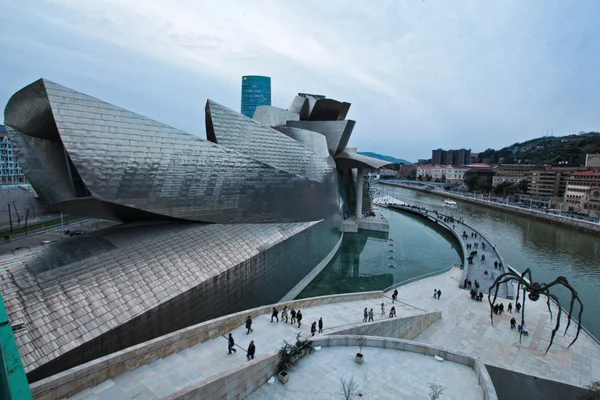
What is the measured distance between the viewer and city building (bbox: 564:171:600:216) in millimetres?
48312

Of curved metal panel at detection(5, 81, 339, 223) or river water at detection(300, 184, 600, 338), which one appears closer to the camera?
curved metal panel at detection(5, 81, 339, 223)

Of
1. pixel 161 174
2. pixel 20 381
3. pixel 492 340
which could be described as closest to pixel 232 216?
pixel 161 174

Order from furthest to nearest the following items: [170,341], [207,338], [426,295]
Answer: [426,295]
[207,338]
[170,341]

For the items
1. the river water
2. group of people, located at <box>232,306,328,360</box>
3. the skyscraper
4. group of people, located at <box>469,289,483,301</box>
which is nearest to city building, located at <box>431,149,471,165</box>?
the skyscraper

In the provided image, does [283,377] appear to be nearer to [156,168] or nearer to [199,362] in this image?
[199,362]

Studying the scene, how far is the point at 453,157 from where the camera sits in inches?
6909

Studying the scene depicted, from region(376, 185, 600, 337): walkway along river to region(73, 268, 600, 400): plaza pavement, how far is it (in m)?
4.69

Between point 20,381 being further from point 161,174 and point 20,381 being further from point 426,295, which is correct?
point 426,295

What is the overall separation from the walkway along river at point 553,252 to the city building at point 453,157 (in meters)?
132

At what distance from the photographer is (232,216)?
1466 centimetres

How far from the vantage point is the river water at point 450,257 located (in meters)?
20.5

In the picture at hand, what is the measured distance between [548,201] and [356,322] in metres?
63.3

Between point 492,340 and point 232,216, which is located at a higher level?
point 232,216

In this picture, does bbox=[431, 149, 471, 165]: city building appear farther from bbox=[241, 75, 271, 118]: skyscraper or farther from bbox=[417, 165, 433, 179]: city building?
bbox=[241, 75, 271, 118]: skyscraper
